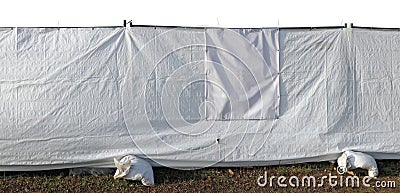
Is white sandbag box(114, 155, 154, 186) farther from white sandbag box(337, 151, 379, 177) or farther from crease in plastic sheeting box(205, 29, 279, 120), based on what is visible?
white sandbag box(337, 151, 379, 177)

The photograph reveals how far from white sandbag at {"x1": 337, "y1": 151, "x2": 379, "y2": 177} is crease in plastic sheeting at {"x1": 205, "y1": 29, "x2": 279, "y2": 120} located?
1021mm

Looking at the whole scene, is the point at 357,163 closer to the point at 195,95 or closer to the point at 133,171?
the point at 195,95

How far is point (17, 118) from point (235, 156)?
264cm

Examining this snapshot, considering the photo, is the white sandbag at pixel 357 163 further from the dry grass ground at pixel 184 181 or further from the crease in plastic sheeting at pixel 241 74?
the crease in plastic sheeting at pixel 241 74

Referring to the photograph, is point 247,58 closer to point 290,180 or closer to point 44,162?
point 290,180

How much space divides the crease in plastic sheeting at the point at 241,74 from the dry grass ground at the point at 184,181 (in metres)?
0.70

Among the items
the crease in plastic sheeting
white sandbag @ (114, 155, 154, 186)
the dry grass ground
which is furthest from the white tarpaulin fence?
white sandbag @ (114, 155, 154, 186)

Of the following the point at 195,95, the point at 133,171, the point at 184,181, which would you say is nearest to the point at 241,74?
the point at 195,95

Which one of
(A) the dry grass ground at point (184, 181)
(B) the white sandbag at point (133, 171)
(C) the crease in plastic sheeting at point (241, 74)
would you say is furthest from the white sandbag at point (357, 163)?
(B) the white sandbag at point (133, 171)

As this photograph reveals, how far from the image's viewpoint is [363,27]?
695cm

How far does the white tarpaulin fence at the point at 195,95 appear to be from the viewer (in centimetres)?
646

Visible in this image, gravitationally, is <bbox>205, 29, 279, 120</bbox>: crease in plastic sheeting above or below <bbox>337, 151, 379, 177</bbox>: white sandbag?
above

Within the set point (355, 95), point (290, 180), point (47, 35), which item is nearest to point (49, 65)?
point (47, 35)

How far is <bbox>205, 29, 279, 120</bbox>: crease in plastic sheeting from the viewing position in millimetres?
6688
